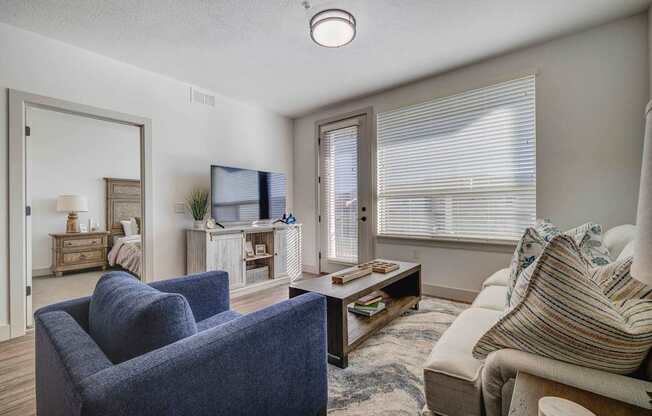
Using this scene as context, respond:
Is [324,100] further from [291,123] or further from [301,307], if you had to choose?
[301,307]

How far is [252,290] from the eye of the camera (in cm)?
373

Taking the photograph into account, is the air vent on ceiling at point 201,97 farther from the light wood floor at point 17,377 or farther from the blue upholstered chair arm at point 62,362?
the blue upholstered chair arm at point 62,362

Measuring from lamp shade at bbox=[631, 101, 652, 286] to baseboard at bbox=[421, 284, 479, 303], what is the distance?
295 cm

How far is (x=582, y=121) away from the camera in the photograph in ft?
8.61

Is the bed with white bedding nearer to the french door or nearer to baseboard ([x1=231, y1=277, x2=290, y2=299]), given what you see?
baseboard ([x1=231, y1=277, x2=290, y2=299])

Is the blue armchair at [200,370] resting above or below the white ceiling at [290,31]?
below

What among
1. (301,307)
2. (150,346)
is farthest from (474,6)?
(150,346)

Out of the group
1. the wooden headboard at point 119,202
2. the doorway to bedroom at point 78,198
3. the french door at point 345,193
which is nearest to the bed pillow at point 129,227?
the doorway to bedroom at point 78,198

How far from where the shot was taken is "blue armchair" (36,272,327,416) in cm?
74

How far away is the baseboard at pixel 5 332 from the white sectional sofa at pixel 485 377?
324 centimetres

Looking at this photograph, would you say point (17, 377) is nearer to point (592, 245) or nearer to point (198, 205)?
point (198, 205)

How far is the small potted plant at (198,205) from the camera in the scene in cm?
352

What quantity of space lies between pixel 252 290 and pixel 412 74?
323cm

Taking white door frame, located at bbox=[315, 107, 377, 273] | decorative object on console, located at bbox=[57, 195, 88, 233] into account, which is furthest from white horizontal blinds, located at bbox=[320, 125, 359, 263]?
decorative object on console, located at bbox=[57, 195, 88, 233]
